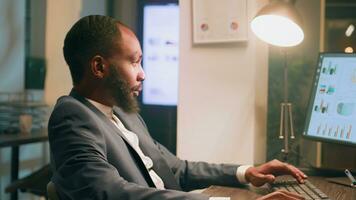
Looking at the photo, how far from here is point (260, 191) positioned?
155 centimetres

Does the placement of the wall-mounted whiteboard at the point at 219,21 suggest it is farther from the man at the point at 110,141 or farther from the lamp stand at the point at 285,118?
the man at the point at 110,141

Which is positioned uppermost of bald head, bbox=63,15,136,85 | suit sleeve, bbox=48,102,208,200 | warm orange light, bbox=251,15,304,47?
warm orange light, bbox=251,15,304,47

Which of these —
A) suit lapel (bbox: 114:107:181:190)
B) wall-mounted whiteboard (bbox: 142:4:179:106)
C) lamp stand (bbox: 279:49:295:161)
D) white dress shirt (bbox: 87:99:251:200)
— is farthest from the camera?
wall-mounted whiteboard (bbox: 142:4:179:106)

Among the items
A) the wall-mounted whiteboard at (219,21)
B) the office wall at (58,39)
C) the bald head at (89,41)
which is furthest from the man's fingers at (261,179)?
the office wall at (58,39)

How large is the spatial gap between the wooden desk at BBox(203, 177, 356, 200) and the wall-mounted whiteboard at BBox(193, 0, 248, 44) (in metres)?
0.76

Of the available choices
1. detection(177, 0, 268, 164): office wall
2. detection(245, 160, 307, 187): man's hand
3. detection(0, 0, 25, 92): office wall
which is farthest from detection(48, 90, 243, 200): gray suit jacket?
detection(0, 0, 25, 92): office wall

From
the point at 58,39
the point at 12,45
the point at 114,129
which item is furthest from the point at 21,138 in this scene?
the point at 114,129

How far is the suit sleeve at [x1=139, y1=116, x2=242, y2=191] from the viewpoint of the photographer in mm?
1668

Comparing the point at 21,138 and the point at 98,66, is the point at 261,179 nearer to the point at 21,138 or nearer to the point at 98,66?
the point at 98,66

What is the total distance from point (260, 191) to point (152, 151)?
1.31 feet

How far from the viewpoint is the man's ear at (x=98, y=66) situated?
4.54 ft

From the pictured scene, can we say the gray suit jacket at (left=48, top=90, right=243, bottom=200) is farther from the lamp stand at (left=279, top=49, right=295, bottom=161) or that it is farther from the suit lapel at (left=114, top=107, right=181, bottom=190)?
the lamp stand at (left=279, top=49, right=295, bottom=161)

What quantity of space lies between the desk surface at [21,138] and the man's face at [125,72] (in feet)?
4.83

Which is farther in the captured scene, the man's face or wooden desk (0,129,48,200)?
wooden desk (0,129,48,200)
